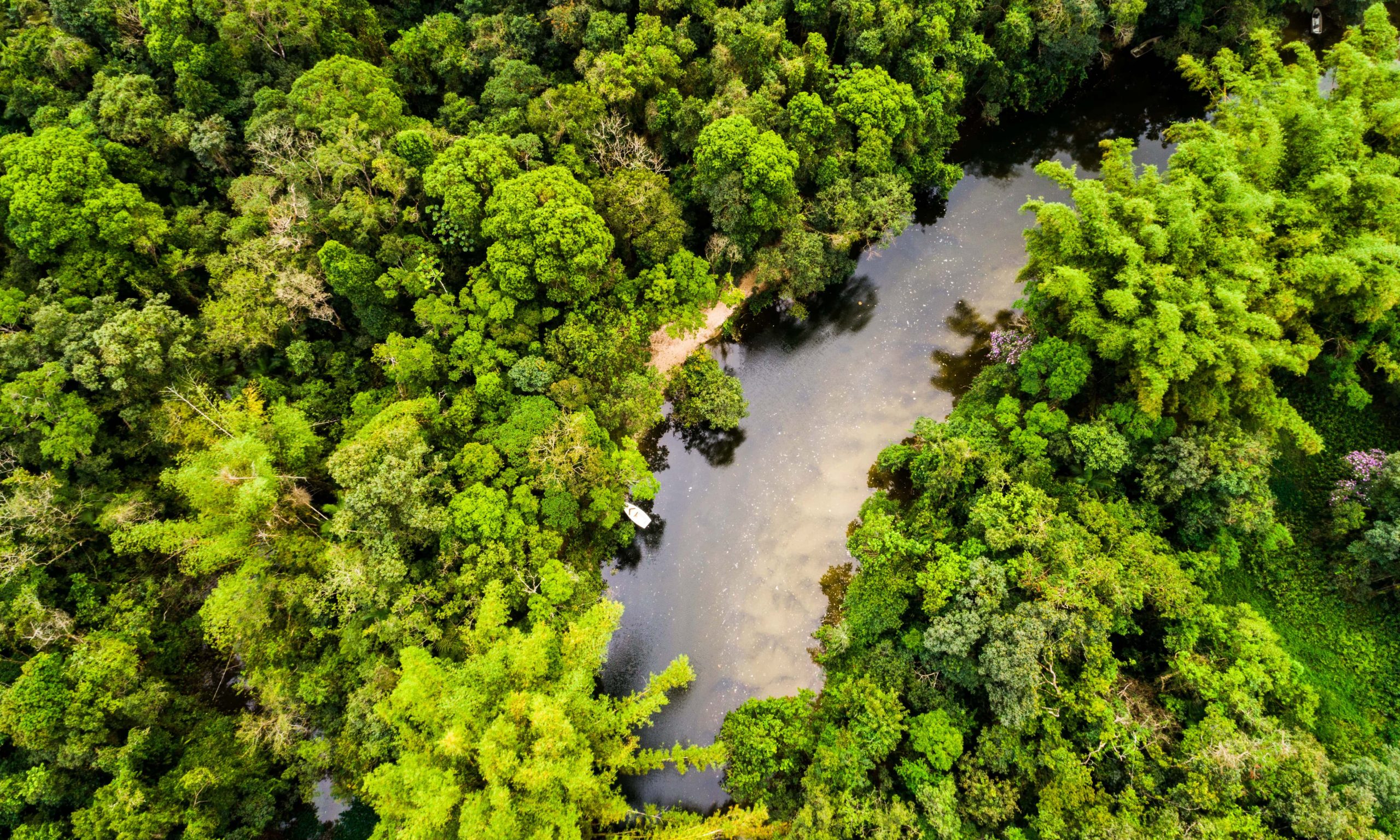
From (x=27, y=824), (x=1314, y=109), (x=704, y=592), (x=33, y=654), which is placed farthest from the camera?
(x=704, y=592)

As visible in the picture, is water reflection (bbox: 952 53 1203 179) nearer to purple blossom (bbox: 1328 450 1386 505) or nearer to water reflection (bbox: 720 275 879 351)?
water reflection (bbox: 720 275 879 351)

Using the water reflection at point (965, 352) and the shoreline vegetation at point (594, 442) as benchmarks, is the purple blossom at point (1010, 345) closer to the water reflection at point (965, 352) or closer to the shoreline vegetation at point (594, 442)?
the shoreline vegetation at point (594, 442)

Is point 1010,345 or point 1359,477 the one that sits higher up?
point 1010,345

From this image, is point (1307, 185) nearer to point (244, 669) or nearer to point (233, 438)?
point (233, 438)

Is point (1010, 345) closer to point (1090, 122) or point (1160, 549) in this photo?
point (1160, 549)

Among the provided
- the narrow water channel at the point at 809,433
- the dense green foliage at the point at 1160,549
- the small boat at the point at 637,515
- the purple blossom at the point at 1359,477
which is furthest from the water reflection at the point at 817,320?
the purple blossom at the point at 1359,477

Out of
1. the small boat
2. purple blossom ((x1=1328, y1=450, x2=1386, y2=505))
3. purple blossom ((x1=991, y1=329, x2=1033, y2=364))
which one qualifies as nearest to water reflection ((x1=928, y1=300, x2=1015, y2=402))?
purple blossom ((x1=991, y1=329, x2=1033, y2=364))

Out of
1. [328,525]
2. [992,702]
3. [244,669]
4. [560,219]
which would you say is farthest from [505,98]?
[992,702]

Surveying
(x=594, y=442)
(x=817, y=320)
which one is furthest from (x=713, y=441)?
(x=817, y=320)
